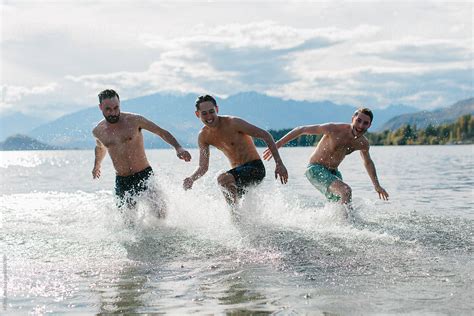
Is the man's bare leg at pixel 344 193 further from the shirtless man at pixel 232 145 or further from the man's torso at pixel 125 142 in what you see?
the man's torso at pixel 125 142

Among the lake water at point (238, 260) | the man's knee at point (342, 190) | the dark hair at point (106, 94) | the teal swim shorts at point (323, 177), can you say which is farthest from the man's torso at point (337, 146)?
the dark hair at point (106, 94)

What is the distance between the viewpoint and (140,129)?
10.0 meters

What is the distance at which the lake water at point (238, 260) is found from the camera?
5.22 metres

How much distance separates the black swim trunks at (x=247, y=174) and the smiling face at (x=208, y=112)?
0.97 meters

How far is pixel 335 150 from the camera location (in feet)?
35.5

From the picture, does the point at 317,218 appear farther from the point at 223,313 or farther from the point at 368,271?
the point at 223,313

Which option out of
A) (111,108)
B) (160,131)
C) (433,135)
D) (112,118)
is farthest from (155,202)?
(433,135)

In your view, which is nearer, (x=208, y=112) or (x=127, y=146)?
(x=208, y=112)

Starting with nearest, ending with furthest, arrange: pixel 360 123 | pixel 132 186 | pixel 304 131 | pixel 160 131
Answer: pixel 160 131 → pixel 132 186 → pixel 360 123 → pixel 304 131

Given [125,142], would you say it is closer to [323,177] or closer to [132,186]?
[132,186]

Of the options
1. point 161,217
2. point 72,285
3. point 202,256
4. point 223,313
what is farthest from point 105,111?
point 223,313

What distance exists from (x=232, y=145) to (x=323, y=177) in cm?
207

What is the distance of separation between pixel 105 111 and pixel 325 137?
4.25 meters

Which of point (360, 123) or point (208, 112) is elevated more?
point (208, 112)
